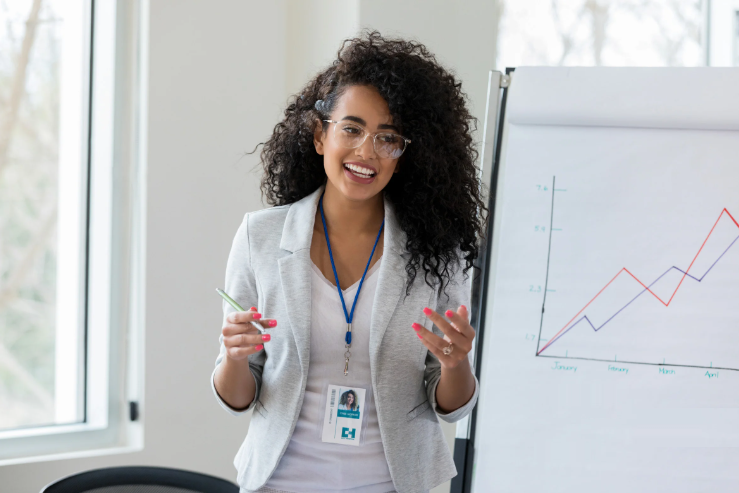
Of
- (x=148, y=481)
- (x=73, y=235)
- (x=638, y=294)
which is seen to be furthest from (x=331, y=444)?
(x=73, y=235)

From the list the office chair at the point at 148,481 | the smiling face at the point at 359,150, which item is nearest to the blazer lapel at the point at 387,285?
the smiling face at the point at 359,150

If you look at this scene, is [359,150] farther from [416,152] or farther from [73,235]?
[73,235]

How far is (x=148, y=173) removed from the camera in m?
2.22

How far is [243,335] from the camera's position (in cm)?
115

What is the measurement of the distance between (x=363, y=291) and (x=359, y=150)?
0.28m

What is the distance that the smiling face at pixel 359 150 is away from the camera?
1.29 meters

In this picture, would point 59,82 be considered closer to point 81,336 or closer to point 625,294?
point 81,336

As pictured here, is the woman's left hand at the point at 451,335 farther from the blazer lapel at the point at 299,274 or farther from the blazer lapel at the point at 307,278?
the blazer lapel at the point at 299,274

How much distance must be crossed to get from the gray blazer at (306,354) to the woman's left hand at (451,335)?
125 mm

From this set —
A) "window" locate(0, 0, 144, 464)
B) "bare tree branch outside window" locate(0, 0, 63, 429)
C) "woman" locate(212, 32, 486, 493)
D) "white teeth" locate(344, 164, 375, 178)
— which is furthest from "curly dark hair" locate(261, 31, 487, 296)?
"bare tree branch outside window" locate(0, 0, 63, 429)

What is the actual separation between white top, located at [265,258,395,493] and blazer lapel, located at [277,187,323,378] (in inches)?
1.2

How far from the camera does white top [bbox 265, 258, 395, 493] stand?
1.26 metres

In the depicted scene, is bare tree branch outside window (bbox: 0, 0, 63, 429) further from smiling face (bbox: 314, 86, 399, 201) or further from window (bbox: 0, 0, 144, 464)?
smiling face (bbox: 314, 86, 399, 201)

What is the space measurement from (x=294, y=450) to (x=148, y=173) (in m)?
1.30
